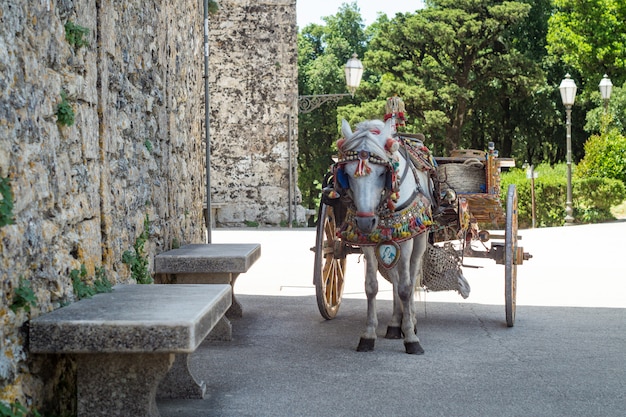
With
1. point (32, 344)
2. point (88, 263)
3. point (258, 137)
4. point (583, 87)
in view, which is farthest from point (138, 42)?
point (583, 87)

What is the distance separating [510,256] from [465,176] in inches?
35.6

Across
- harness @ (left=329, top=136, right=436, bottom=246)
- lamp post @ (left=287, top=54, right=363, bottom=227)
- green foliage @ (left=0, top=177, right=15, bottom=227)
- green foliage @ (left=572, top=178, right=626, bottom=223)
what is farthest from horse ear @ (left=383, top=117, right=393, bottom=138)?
green foliage @ (left=572, top=178, right=626, bottom=223)

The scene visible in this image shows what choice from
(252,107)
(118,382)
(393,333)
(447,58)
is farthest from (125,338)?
(447,58)

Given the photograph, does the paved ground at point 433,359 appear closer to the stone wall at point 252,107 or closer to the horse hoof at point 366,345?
the horse hoof at point 366,345

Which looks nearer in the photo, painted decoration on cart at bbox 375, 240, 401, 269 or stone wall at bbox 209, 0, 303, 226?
painted decoration on cart at bbox 375, 240, 401, 269

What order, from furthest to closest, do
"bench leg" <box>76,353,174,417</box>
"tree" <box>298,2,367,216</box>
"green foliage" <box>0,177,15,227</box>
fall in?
"tree" <box>298,2,367,216</box>
"bench leg" <box>76,353,174,417</box>
"green foliage" <box>0,177,15,227</box>

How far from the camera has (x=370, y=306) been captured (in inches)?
264

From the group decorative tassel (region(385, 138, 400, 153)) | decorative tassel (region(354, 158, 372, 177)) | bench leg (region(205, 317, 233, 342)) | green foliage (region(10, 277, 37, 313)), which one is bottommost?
bench leg (region(205, 317, 233, 342))

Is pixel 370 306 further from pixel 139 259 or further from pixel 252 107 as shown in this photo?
pixel 252 107

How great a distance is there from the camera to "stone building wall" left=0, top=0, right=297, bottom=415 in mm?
3592

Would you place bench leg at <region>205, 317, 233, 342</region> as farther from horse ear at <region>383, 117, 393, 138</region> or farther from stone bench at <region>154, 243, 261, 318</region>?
horse ear at <region>383, 117, 393, 138</region>

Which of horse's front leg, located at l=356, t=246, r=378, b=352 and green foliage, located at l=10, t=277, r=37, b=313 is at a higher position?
green foliage, located at l=10, t=277, r=37, b=313

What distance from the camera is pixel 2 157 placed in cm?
342

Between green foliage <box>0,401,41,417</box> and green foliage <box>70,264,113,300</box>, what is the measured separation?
811 millimetres
